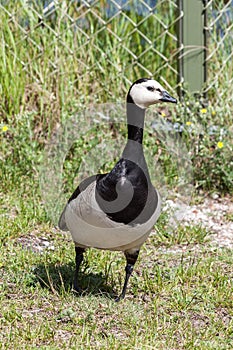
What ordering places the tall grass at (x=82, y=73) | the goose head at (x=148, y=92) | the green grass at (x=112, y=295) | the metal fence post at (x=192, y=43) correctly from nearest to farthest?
the green grass at (x=112, y=295)
the goose head at (x=148, y=92)
the tall grass at (x=82, y=73)
the metal fence post at (x=192, y=43)

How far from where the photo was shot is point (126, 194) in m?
3.07

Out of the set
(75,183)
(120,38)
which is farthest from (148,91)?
(120,38)

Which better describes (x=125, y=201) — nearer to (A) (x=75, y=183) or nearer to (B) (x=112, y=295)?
(B) (x=112, y=295)

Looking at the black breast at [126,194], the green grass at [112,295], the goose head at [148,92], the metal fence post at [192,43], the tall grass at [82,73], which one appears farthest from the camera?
the metal fence post at [192,43]

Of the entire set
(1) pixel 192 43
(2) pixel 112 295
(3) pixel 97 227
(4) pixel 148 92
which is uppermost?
(1) pixel 192 43

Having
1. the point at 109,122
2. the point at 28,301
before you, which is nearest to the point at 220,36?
the point at 109,122

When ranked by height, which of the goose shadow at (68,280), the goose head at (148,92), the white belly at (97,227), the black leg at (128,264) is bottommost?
the goose shadow at (68,280)

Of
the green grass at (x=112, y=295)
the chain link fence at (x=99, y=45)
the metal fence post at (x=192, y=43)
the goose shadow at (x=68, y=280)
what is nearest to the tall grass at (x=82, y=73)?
the chain link fence at (x=99, y=45)

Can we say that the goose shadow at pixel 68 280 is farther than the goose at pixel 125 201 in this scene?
Yes

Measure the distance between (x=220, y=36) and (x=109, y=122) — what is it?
1.27 metres

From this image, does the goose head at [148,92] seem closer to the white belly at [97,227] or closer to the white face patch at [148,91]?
the white face patch at [148,91]

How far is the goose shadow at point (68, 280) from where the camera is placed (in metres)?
3.44

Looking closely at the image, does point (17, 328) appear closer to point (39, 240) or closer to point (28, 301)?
point (28, 301)

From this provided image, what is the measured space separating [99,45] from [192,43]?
81 cm
